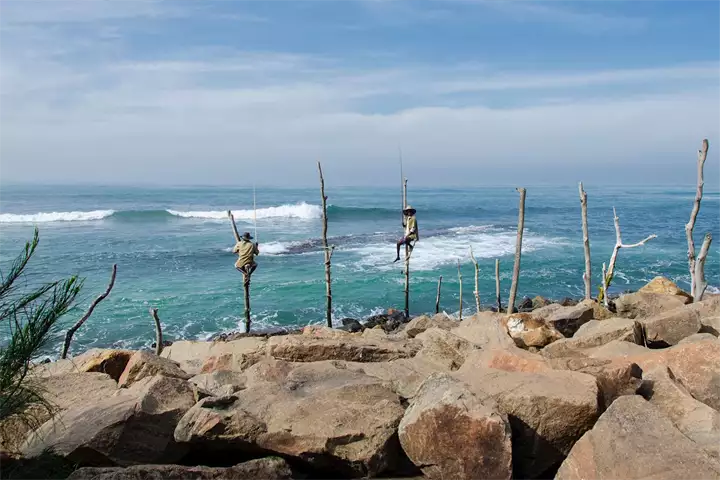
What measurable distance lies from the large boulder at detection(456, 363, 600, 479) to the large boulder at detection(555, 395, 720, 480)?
1.12ft

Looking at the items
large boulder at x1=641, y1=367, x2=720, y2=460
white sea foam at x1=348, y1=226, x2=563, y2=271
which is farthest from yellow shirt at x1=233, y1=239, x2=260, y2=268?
white sea foam at x1=348, y1=226, x2=563, y2=271

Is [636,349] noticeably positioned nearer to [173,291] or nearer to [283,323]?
[283,323]

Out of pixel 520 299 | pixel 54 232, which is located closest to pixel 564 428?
pixel 520 299

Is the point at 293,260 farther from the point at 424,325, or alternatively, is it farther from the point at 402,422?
the point at 402,422

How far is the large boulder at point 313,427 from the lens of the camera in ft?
16.6

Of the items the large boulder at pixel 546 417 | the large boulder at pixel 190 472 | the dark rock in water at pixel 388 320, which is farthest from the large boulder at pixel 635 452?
the dark rock in water at pixel 388 320

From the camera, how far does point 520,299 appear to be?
22.3 metres

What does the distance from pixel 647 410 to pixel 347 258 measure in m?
Answer: 26.2

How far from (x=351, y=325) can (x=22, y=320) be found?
14017mm

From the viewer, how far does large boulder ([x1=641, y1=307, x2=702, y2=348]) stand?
28.6 feet

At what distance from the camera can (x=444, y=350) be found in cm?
782

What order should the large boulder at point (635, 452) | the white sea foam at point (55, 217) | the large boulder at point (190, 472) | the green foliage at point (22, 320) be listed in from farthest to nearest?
the white sea foam at point (55, 217) < the large boulder at point (190, 472) < the green foliage at point (22, 320) < the large boulder at point (635, 452)

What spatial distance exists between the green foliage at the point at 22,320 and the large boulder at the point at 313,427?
151 centimetres

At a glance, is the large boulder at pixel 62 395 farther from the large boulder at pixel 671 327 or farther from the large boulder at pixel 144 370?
the large boulder at pixel 671 327
